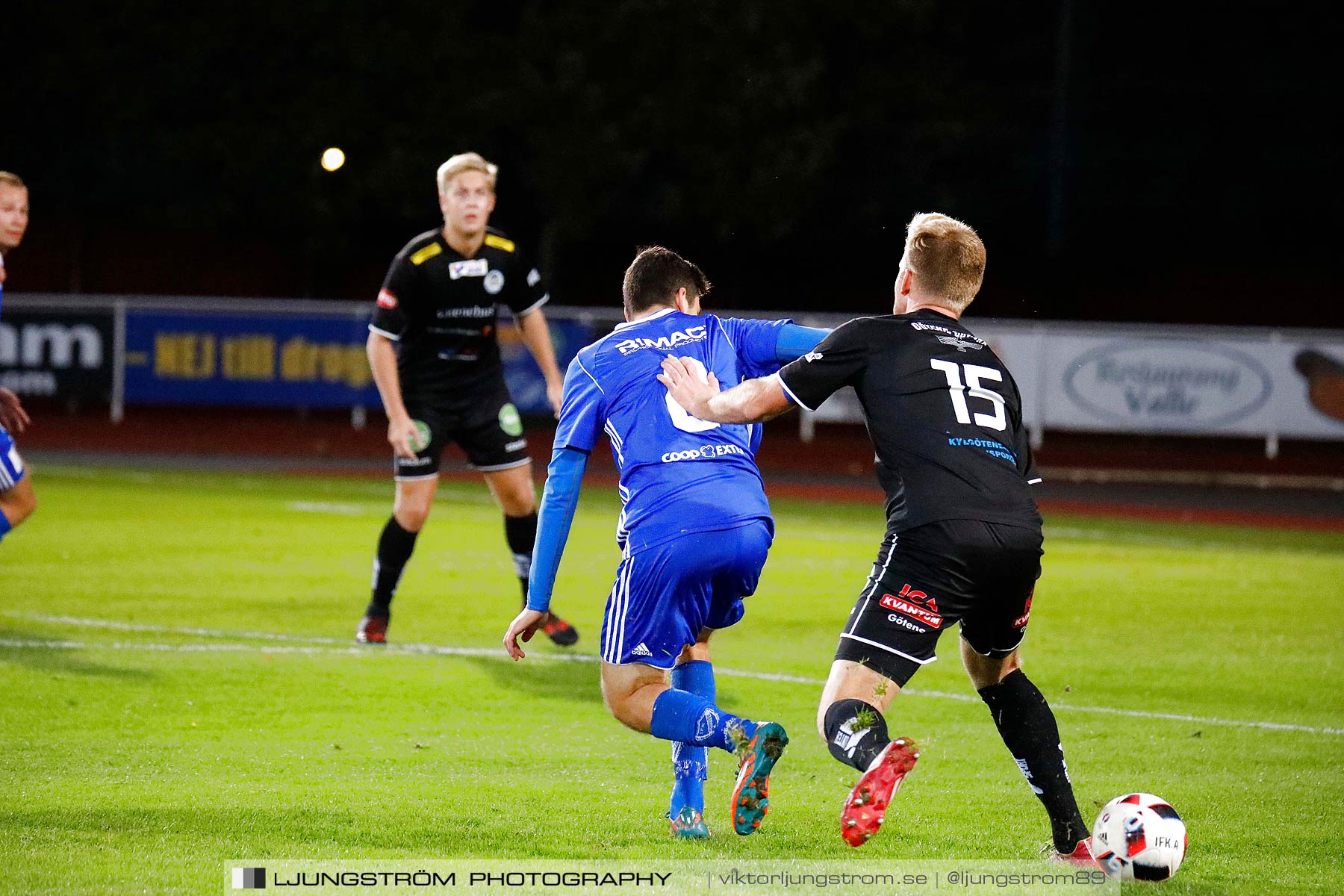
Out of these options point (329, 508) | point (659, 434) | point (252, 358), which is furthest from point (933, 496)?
point (252, 358)

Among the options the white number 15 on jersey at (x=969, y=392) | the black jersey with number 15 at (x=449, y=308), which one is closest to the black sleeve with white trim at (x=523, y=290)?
the black jersey with number 15 at (x=449, y=308)

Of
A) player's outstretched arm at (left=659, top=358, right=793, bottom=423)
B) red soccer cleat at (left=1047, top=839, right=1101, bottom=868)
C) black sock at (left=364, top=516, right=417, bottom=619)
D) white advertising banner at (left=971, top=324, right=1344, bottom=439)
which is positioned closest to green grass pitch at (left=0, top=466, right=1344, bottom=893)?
red soccer cleat at (left=1047, top=839, right=1101, bottom=868)

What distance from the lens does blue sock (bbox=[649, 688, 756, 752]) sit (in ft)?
15.3

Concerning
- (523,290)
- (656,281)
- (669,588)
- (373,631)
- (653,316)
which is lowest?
(373,631)

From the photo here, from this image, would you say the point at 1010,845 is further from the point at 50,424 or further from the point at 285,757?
the point at 50,424

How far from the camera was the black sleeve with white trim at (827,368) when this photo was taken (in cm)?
456

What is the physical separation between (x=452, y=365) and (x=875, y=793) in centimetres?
526

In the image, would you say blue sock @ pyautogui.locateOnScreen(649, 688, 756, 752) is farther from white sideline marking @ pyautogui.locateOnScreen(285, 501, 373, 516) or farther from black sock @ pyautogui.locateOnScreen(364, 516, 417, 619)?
white sideline marking @ pyautogui.locateOnScreen(285, 501, 373, 516)

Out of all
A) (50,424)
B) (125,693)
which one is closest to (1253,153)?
(50,424)

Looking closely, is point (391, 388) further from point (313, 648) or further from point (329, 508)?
point (329, 508)

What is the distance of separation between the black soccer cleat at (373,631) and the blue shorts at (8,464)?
6.44ft

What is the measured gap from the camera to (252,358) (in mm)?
23672

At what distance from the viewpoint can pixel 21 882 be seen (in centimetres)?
432

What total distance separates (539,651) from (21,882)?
4.47 meters
